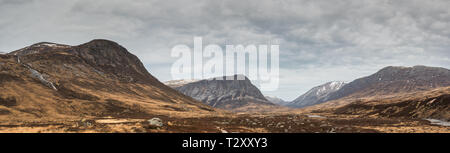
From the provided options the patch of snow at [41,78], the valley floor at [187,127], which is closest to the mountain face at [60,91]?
the patch of snow at [41,78]

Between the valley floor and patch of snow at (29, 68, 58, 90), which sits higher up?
patch of snow at (29, 68, 58, 90)

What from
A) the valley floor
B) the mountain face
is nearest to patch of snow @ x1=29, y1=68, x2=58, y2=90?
the mountain face

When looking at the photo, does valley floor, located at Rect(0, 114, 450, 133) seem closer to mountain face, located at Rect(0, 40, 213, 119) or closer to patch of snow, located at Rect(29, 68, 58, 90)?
mountain face, located at Rect(0, 40, 213, 119)

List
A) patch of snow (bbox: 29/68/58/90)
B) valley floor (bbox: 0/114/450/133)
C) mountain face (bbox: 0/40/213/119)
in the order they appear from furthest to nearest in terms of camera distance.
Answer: patch of snow (bbox: 29/68/58/90), mountain face (bbox: 0/40/213/119), valley floor (bbox: 0/114/450/133)

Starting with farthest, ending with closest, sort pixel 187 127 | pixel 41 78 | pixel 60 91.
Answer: pixel 41 78 → pixel 60 91 → pixel 187 127

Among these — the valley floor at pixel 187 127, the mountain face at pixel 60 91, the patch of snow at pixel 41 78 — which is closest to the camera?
the valley floor at pixel 187 127

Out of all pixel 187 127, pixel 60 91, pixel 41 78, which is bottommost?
pixel 187 127

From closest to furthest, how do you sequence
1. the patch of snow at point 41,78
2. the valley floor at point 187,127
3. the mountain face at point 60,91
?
the valley floor at point 187,127 → the mountain face at point 60,91 → the patch of snow at point 41,78

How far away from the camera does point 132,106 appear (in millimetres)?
107000

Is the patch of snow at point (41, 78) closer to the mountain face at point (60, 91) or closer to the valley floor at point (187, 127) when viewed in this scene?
the mountain face at point (60, 91)

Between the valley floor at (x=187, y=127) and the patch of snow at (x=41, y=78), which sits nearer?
the valley floor at (x=187, y=127)

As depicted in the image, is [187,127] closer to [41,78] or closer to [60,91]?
[60,91]

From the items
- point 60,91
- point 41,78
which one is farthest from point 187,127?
point 41,78
